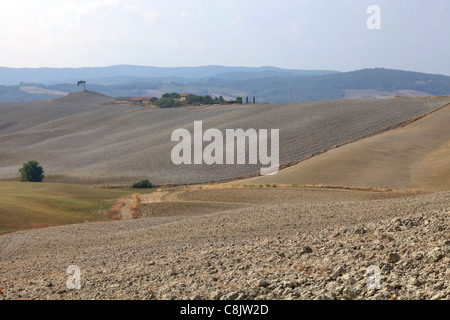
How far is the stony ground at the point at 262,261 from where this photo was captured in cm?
1138

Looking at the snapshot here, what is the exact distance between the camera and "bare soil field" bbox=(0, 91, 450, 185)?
64688 mm

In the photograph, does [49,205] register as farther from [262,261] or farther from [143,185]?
[262,261]

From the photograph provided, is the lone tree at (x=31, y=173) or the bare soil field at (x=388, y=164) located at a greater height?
the bare soil field at (x=388, y=164)

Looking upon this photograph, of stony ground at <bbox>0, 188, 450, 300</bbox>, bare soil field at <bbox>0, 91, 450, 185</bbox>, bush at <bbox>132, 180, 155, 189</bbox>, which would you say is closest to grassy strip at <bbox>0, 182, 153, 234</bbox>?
bush at <bbox>132, 180, 155, 189</bbox>

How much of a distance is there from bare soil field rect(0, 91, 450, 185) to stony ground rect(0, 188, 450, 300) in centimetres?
3526

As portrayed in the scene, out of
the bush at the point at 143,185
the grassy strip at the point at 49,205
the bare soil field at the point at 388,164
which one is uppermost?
the bare soil field at the point at 388,164

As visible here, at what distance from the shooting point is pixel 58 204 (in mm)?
40656

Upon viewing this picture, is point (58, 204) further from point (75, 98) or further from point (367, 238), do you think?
point (75, 98)

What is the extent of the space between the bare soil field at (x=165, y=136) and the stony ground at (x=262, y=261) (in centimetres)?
3526

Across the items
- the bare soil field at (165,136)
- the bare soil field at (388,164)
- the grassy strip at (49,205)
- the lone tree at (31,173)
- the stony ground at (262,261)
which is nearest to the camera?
the stony ground at (262,261)

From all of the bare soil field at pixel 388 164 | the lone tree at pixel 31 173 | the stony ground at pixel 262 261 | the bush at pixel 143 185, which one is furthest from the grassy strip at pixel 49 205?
the bare soil field at pixel 388 164

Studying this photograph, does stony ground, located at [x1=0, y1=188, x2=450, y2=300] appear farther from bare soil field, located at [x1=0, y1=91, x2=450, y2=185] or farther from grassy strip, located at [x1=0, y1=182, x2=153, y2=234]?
bare soil field, located at [x1=0, y1=91, x2=450, y2=185]

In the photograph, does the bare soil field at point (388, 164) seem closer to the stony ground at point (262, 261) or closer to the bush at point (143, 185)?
the bush at point (143, 185)
